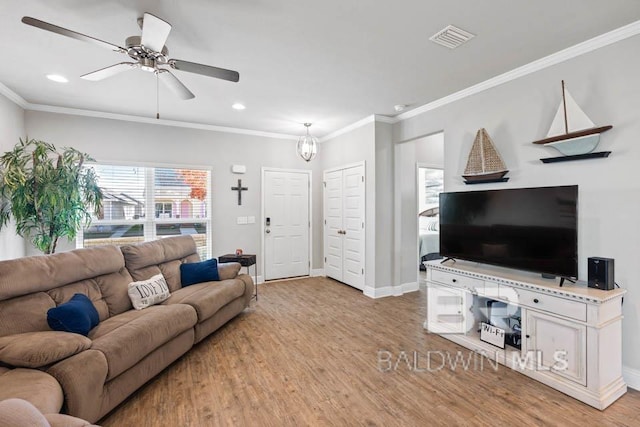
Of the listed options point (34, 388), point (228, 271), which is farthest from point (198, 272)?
point (34, 388)

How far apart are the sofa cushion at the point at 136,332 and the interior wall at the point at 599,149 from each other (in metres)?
3.39

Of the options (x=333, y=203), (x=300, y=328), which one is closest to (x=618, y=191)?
(x=300, y=328)

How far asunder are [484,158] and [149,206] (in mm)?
4615

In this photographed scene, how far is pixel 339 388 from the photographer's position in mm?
2318

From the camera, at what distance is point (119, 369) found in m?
1.99

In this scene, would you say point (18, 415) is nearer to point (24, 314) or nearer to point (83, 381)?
point (83, 381)

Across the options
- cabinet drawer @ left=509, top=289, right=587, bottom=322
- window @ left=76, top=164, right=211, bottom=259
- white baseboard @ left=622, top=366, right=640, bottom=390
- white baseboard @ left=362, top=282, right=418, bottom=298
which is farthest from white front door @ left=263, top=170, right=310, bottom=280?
white baseboard @ left=622, top=366, right=640, bottom=390

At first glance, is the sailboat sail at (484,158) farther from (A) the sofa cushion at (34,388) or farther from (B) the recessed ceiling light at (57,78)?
(B) the recessed ceiling light at (57,78)

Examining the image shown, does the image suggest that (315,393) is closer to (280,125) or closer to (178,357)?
(178,357)

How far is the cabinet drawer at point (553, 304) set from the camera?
2.17 meters

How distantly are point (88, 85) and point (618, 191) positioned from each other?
5.17 metres

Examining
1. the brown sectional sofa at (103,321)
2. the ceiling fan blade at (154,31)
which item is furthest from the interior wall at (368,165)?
the ceiling fan blade at (154,31)

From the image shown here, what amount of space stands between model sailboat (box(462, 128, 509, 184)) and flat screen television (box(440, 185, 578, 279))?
278 millimetres

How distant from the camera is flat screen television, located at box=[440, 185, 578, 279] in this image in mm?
2416
